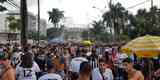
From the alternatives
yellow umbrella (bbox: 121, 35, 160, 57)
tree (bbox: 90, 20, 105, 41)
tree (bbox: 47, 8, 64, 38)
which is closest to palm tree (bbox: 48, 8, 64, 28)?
tree (bbox: 47, 8, 64, 38)

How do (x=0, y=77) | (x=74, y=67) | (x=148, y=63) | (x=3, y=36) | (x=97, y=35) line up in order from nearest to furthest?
(x=0, y=77), (x=148, y=63), (x=74, y=67), (x=3, y=36), (x=97, y=35)

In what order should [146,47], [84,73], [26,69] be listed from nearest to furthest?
[84,73], [26,69], [146,47]

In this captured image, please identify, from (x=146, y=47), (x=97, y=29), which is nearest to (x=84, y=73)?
(x=146, y=47)

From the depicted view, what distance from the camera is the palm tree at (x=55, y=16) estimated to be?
548 feet

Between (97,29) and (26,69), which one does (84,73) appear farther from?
(97,29)

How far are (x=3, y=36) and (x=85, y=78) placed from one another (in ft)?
228

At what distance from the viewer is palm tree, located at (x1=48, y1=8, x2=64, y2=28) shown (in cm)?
16694

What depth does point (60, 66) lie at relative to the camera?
47.9 feet

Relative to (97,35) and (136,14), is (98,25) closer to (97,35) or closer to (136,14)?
(97,35)

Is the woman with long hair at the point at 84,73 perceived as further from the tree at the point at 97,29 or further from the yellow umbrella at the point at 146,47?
the tree at the point at 97,29

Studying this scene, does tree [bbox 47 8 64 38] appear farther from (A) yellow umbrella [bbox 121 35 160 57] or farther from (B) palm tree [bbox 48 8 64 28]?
(A) yellow umbrella [bbox 121 35 160 57]

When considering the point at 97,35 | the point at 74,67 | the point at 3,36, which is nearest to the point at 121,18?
the point at 97,35

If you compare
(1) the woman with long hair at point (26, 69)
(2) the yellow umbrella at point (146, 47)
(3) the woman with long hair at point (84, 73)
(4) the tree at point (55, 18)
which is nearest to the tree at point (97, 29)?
(4) the tree at point (55, 18)

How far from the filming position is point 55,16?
557 feet
